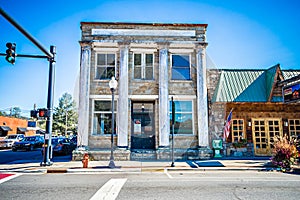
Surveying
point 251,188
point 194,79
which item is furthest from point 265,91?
point 251,188

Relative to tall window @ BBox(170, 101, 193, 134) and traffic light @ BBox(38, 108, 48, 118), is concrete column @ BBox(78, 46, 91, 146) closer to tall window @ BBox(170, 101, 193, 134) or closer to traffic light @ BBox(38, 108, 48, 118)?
traffic light @ BBox(38, 108, 48, 118)

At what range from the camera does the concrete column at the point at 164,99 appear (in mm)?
13359

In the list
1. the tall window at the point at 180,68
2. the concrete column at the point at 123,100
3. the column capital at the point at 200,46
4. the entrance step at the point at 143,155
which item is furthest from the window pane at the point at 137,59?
the entrance step at the point at 143,155

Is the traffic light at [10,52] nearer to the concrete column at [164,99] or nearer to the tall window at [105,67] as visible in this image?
the tall window at [105,67]

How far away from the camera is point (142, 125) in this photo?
14289 millimetres

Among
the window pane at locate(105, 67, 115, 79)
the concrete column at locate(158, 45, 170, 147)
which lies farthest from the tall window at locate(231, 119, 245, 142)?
the window pane at locate(105, 67, 115, 79)

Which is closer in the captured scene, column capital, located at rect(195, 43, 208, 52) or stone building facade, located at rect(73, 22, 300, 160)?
stone building facade, located at rect(73, 22, 300, 160)

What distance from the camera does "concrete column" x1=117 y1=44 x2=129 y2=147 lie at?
518 inches

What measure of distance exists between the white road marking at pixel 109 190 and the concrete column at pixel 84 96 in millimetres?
6114

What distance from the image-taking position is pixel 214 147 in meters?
13.7

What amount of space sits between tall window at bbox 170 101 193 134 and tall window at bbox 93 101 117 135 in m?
4.26

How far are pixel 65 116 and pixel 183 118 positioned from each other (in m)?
52.8

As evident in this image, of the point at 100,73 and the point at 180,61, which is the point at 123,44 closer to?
the point at 100,73

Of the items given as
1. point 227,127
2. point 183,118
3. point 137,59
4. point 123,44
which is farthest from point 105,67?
point 227,127
